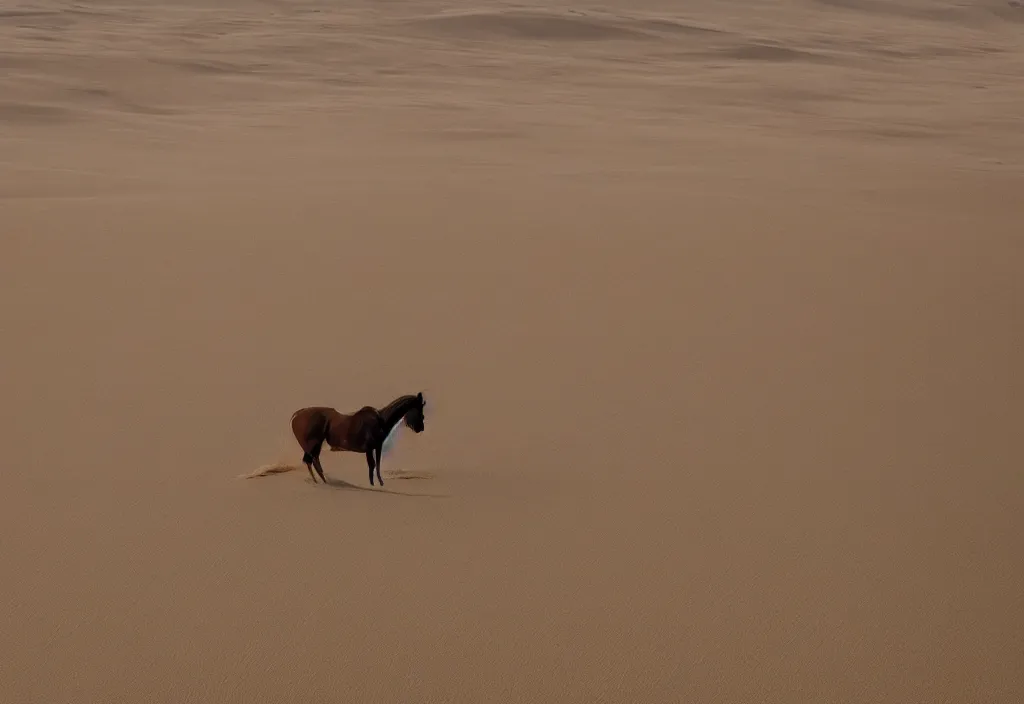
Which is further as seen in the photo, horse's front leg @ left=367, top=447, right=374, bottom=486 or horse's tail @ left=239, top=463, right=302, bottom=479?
horse's tail @ left=239, top=463, right=302, bottom=479

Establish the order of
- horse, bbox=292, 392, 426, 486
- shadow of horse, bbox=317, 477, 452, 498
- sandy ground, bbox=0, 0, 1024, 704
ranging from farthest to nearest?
shadow of horse, bbox=317, 477, 452, 498, horse, bbox=292, 392, 426, 486, sandy ground, bbox=0, 0, 1024, 704

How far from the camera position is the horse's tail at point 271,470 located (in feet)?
8.84

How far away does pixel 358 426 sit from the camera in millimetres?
2488

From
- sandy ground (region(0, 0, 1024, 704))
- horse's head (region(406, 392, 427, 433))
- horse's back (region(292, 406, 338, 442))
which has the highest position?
horse's head (region(406, 392, 427, 433))

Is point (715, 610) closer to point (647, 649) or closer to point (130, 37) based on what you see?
point (647, 649)

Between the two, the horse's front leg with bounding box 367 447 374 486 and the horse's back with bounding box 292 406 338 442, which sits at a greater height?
the horse's back with bounding box 292 406 338 442

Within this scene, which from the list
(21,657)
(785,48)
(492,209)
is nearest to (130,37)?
(785,48)

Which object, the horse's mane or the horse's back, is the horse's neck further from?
the horse's back

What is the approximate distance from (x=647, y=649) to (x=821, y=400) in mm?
1478

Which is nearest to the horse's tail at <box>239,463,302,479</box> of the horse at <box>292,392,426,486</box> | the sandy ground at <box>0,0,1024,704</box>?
the sandy ground at <box>0,0,1024,704</box>

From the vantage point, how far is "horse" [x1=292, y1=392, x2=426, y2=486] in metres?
2.49

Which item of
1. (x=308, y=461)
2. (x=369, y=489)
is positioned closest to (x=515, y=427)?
(x=369, y=489)

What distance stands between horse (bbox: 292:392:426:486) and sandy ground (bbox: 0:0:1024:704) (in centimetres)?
12

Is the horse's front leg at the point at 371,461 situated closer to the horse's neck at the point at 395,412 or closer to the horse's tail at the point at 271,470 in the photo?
the horse's neck at the point at 395,412
